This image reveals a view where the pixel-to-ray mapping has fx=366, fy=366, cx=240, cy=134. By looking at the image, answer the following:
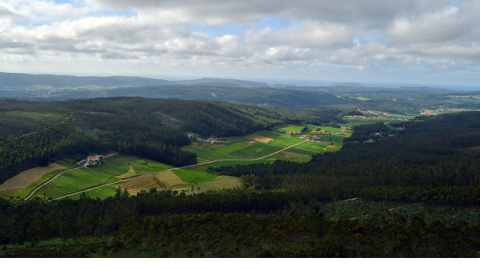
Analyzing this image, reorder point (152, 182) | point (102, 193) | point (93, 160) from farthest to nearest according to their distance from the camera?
point (93, 160)
point (152, 182)
point (102, 193)

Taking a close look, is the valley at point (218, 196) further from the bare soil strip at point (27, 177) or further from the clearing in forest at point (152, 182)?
the bare soil strip at point (27, 177)

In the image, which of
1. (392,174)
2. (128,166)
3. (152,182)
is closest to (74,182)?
(152,182)

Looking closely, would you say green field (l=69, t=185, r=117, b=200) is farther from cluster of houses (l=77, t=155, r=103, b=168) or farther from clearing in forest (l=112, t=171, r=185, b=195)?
cluster of houses (l=77, t=155, r=103, b=168)

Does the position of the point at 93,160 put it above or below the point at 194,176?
above

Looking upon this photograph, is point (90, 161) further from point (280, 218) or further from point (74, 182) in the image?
point (280, 218)

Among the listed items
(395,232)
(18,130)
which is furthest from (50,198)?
(395,232)

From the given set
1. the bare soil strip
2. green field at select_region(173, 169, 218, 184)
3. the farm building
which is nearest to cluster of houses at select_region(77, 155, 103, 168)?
the farm building

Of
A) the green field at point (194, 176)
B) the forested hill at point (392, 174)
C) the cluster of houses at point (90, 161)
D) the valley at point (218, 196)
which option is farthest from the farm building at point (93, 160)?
the forested hill at point (392, 174)

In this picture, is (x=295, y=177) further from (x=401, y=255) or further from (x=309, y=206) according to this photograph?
(x=401, y=255)
